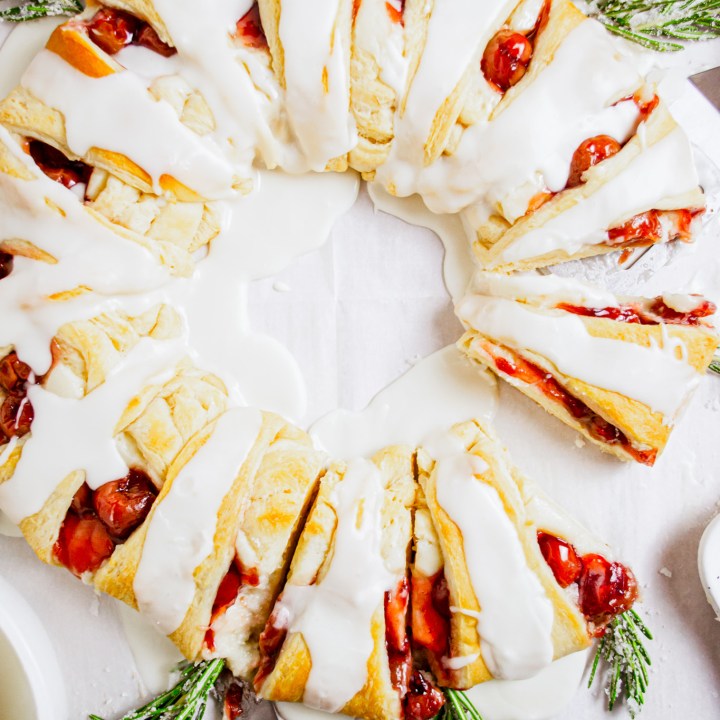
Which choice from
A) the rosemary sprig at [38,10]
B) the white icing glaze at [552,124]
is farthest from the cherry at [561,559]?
the rosemary sprig at [38,10]

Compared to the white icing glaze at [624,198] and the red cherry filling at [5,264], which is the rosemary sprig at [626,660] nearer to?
the white icing glaze at [624,198]

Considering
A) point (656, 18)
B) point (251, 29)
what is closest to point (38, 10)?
point (251, 29)

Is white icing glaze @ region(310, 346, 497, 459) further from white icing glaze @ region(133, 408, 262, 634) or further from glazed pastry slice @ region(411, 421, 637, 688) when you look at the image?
white icing glaze @ region(133, 408, 262, 634)

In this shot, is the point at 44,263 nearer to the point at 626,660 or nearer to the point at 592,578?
the point at 592,578

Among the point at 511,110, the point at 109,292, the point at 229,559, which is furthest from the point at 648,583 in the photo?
the point at 109,292

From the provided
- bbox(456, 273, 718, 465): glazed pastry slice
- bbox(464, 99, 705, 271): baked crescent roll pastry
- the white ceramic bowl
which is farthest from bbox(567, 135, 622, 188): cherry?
the white ceramic bowl

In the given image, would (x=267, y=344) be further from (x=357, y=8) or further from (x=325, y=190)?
(x=357, y=8)

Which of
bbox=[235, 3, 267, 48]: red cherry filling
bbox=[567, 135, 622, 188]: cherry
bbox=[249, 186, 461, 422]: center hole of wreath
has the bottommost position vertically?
bbox=[249, 186, 461, 422]: center hole of wreath
